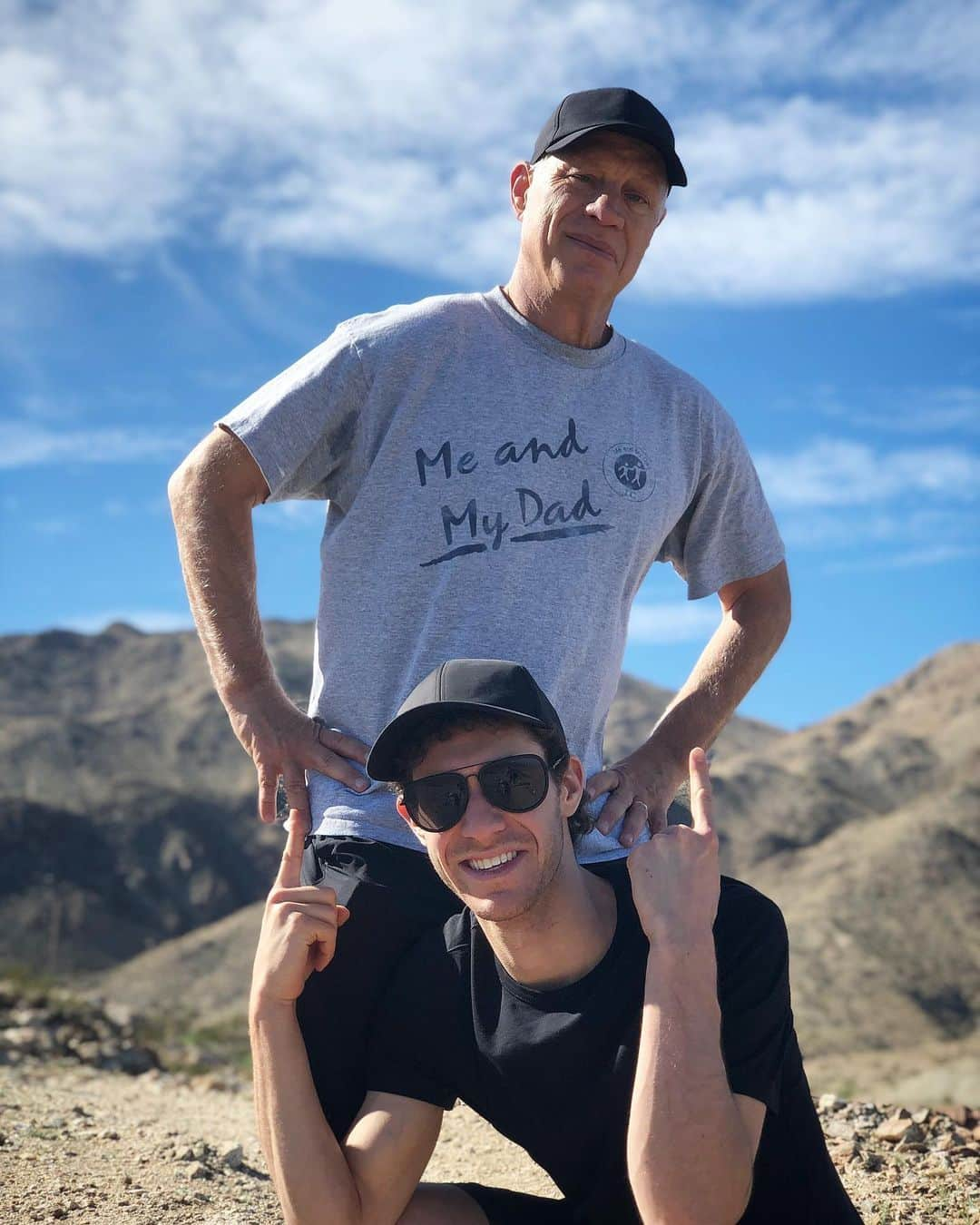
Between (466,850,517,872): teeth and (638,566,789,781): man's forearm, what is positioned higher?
(638,566,789,781): man's forearm

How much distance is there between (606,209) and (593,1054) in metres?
2.20

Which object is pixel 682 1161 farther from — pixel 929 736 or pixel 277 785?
pixel 929 736

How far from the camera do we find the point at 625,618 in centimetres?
A: 377

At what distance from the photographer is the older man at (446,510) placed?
11.0ft

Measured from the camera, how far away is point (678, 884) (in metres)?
2.85

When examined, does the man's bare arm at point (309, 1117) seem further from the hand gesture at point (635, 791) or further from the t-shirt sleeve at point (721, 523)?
the t-shirt sleeve at point (721, 523)

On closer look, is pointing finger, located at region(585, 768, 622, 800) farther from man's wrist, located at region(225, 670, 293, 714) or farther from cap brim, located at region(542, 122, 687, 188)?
cap brim, located at region(542, 122, 687, 188)

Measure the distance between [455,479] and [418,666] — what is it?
0.52m

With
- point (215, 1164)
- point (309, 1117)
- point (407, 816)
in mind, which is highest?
point (407, 816)

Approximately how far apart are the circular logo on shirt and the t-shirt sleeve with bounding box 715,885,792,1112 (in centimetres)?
116

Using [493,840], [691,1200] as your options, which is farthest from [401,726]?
[691,1200]

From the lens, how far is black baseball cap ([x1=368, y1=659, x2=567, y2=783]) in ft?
9.80

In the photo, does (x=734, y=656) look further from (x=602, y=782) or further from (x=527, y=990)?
(x=527, y=990)

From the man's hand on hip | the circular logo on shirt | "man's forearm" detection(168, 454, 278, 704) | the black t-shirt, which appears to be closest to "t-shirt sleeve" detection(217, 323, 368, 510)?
"man's forearm" detection(168, 454, 278, 704)
